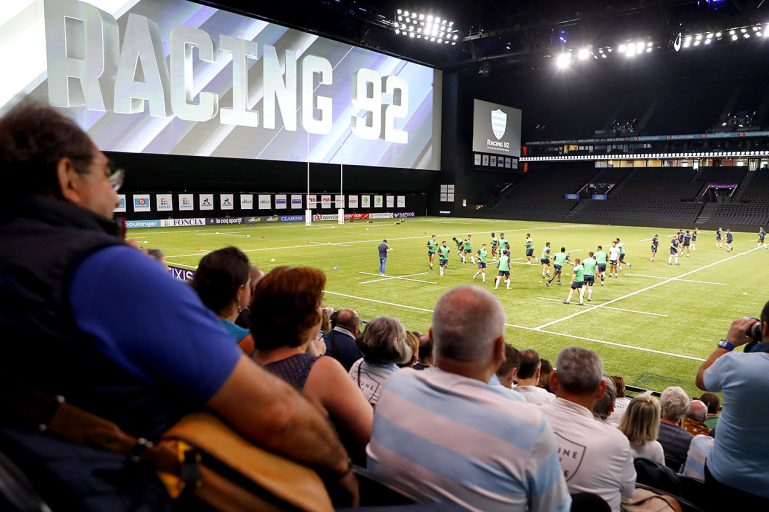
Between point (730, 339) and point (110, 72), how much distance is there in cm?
3767

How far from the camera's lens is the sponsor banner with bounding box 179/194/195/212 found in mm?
46219

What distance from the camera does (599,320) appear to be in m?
15.9

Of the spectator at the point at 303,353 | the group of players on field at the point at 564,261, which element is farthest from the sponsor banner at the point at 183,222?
the spectator at the point at 303,353

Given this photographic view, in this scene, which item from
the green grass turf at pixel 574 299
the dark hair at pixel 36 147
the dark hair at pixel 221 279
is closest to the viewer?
the dark hair at pixel 36 147

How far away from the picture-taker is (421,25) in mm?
48062

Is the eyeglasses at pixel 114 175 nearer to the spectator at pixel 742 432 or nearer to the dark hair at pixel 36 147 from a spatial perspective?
the dark hair at pixel 36 147

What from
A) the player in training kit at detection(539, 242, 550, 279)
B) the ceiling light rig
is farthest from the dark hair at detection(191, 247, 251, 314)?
the ceiling light rig

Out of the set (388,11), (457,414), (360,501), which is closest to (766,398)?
(457,414)

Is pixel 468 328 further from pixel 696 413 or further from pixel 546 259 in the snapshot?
pixel 546 259

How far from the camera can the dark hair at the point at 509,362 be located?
15.9 ft

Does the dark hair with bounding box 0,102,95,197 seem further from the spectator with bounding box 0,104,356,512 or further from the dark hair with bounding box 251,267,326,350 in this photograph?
the dark hair with bounding box 251,267,326,350

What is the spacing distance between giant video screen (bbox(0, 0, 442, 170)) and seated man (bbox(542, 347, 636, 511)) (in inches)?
1248

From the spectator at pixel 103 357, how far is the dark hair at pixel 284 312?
106cm

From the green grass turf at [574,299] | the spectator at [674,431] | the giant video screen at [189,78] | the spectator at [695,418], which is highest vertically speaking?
the giant video screen at [189,78]
